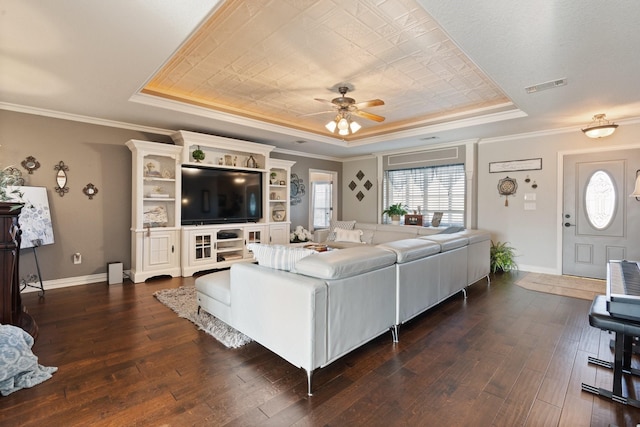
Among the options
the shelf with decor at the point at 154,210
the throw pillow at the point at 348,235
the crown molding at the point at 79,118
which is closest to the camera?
the crown molding at the point at 79,118

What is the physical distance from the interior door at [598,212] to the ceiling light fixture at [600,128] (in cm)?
51

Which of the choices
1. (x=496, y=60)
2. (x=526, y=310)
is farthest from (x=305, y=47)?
(x=526, y=310)

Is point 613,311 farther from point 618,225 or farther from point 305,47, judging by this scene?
point 618,225

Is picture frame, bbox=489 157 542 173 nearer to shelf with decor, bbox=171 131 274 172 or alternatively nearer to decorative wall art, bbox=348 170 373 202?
decorative wall art, bbox=348 170 373 202

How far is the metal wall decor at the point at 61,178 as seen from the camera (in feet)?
14.0

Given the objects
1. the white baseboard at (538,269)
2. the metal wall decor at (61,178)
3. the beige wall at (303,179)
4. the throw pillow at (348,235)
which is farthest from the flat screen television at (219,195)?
the white baseboard at (538,269)

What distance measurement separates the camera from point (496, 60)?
2.65 m

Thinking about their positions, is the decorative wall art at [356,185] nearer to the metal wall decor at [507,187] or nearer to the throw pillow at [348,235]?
the throw pillow at [348,235]

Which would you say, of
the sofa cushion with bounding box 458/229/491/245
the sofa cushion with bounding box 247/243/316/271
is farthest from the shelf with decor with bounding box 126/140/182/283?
the sofa cushion with bounding box 458/229/491/245

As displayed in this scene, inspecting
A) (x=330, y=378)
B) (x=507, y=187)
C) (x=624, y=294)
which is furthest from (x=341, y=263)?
(x=507, y=187)

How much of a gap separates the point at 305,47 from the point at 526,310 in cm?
376

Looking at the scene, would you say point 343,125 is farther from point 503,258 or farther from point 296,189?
point 503,258

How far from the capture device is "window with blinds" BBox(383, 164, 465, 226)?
6.29 m

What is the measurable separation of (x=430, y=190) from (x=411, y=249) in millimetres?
4233
